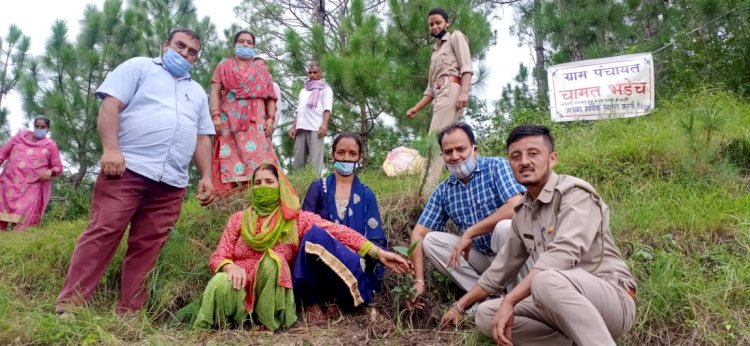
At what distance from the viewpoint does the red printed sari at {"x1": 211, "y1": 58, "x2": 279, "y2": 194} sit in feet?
15.7

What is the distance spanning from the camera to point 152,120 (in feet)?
10.5

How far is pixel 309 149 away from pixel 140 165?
2.90 meters

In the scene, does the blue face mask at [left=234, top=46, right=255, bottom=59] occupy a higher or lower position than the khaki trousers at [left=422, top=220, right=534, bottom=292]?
higher

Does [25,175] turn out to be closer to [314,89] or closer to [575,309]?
[314,89]

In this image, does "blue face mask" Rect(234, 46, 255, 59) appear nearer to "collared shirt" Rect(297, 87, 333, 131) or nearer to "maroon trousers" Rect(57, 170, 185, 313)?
"collared shirt" Rect(297, 87, 333, 131)

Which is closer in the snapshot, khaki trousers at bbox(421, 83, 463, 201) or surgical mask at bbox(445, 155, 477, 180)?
surgical mask at bbox(445, 155, 477, 180)

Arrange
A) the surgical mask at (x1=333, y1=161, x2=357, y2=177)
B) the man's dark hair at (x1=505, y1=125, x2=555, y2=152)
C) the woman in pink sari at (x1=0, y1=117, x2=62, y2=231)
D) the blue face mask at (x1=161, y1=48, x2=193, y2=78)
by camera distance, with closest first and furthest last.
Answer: the man's dark hair at (x1=505, y1=125, x2=555, y2=152) → the blue face mask at (x1=161, y1=48, x2=193, y2=78) → the surgical mask at (x1=333, y1=161, x2=357, y2=177) → the woman in pink sari at (x1=0, y1=117, x2=62, y2=231)

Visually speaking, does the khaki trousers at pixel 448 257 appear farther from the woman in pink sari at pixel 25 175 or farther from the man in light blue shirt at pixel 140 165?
the woman in pink sari at pixel 25 175

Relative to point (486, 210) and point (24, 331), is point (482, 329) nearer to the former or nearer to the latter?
point (486, 210)

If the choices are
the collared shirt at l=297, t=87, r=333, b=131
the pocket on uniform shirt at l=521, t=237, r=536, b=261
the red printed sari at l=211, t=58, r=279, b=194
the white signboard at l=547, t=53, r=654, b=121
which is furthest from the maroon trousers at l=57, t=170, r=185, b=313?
the white signboard at l=547, t=53, r=654, b=121

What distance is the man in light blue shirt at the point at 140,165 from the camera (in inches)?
120

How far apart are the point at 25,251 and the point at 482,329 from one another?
11.9 ft

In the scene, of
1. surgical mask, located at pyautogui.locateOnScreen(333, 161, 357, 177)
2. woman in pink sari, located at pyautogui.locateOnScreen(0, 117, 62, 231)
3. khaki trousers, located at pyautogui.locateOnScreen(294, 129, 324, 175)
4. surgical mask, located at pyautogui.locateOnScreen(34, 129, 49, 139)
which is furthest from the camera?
surgical mask, located at pyautogui.locateOnScreen(34, 129, 49, 139)

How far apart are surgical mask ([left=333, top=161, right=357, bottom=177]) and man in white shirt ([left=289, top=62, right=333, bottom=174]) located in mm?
2197
